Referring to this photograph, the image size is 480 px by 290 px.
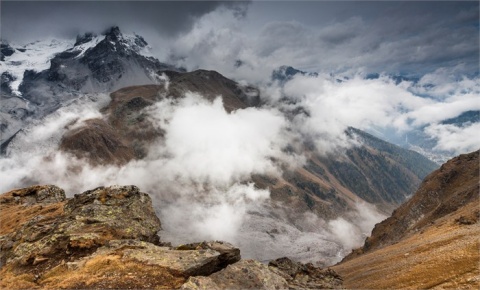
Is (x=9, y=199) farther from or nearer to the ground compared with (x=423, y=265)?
farther from the ground

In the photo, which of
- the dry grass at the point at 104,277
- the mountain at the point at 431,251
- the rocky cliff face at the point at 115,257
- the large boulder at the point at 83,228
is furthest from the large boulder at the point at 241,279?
the mountain at the point at 431,251

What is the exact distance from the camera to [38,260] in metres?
38.4

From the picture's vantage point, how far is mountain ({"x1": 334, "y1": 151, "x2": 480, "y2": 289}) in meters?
44.2

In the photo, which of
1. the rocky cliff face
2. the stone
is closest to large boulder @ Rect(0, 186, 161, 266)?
the rocky cliff face

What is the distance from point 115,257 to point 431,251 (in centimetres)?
5490

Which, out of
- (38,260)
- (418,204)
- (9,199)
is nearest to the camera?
(38,260)

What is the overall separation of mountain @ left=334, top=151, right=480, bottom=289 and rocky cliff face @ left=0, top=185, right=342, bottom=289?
1229 cm

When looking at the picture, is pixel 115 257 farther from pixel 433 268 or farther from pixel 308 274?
pixel 433 268

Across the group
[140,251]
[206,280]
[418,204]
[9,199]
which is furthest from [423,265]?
[418,204]

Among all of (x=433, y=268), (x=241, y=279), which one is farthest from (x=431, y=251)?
(x=241, y=279)

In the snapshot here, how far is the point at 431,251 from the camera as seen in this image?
6088cm

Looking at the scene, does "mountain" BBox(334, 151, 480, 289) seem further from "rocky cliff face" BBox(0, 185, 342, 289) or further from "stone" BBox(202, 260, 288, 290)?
"stone" BBox(202, 260, 288, 290)

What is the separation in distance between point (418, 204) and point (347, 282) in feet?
307

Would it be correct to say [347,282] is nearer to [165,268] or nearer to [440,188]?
[165,268]
